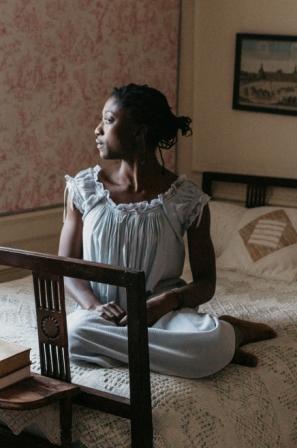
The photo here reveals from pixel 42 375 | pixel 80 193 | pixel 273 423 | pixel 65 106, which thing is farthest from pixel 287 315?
pixel 65 106

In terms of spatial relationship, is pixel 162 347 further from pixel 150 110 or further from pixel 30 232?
pixel 30 232

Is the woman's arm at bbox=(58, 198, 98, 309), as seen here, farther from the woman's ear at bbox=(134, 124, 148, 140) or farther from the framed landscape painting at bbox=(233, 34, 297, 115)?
the framed landscape painting at bbox=(233, 34, 297, 115)

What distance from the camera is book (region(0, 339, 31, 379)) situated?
6.66ft

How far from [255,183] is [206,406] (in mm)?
1813

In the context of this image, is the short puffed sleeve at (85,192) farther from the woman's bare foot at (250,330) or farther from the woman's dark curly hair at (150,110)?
the woman's bare foot at (250,330)

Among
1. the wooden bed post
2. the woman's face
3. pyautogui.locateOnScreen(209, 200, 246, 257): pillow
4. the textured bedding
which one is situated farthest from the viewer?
pyautogui.locateOnScreen(209, 200, 246, 257): pillow

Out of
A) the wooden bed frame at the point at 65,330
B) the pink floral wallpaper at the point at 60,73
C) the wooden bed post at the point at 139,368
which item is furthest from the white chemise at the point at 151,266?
the pink floral wallpaper at the point at 60,73

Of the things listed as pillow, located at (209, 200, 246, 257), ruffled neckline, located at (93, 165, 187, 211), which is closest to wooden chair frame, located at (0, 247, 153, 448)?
ruffled neckline, located at (93, 165, 187, 211)

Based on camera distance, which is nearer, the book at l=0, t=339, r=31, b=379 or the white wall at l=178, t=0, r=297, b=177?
the book at l=0, t=339, r=31, b=379

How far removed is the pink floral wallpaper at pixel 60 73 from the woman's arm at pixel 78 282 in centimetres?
81

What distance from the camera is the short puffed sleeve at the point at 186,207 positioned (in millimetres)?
2545

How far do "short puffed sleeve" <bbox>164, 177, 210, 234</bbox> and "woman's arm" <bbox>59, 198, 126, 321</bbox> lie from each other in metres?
0.29

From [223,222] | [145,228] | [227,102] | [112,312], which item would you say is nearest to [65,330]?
[112,312]

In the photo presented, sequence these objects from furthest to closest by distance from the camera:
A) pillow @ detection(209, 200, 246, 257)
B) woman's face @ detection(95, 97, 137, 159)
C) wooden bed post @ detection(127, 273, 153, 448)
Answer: pillow @ detection(209, 200, 246, 257), woman's face @ detection(95, 97, 137, 159), wooden bed post @ detection(127, 273, 153, 448)
